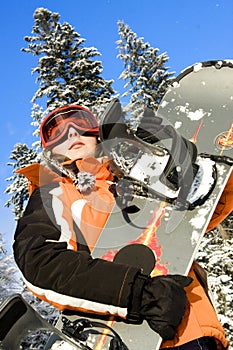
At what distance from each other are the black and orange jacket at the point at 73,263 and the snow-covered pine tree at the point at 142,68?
1402 cm

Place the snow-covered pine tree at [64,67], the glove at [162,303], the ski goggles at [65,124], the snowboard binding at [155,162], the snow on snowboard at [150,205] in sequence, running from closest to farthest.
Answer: the glove at [162,303], the snow on snowboard at [150,205], the snowboard binding at [155,162], the ski goggles at [65,124], the snow-covered pine tree at [64,67]

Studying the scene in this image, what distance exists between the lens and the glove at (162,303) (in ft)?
6.74

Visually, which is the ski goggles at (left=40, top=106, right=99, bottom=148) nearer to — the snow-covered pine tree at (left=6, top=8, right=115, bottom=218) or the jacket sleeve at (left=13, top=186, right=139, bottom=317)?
the jacket sleeve at (left=13, top=186, right=139, bottom=317)

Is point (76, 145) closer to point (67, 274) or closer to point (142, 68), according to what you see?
point (67, 274)

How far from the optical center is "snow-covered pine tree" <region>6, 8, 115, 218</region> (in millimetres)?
14516

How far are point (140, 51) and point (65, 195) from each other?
53.9ft

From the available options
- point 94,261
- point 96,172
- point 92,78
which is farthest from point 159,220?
point 92,78

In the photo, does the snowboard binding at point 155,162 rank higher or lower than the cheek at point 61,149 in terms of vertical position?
higher

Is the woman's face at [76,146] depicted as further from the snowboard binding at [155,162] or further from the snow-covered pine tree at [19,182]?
the snow-covered pine tree at [19,182]

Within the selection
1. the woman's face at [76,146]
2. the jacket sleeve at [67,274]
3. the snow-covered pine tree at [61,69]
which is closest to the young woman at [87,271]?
the jacket sleeve at [67,274]

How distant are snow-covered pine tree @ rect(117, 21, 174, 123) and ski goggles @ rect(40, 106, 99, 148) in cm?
1333

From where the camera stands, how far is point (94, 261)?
7.13ft

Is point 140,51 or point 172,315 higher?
point 140,51

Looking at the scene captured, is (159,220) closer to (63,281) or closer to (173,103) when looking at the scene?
(63,281)
